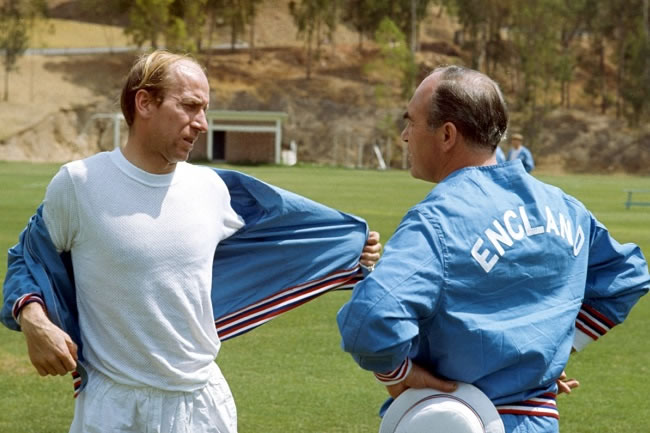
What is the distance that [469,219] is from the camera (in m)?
3.22

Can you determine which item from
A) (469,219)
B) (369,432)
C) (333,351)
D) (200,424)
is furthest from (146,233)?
(333,351)

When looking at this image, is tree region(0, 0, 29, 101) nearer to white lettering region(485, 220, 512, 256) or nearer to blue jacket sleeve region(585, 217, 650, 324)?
blue jacket sleeve region(585, 217, 650, 324)

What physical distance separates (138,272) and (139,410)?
1.69 ft

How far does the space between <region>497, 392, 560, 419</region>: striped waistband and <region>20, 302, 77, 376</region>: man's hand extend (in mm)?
1572

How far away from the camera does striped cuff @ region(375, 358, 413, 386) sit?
323 centimetres

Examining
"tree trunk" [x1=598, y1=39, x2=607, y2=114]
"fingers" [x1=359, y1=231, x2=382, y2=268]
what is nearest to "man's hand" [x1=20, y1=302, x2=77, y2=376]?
"fingers" [x1=359, y1=231, x2=382, y2=268]

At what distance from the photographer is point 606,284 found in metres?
3.77

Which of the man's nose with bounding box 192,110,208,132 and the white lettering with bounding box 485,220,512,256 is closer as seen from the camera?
the white lettering with bounding box 485,220,512,256

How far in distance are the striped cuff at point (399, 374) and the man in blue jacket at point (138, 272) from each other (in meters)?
1.17

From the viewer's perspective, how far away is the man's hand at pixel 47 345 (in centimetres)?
395

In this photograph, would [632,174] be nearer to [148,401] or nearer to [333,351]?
[333,351]

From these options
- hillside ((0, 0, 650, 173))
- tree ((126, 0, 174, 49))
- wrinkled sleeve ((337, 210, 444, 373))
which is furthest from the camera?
tree ((126, 0, 174, 49))

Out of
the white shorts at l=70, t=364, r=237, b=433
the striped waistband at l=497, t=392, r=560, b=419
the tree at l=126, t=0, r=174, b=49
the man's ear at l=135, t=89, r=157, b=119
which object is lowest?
the tree at l=126, t=0, r=174, b=49

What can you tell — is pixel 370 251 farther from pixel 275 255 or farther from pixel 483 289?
pixel 483 289
